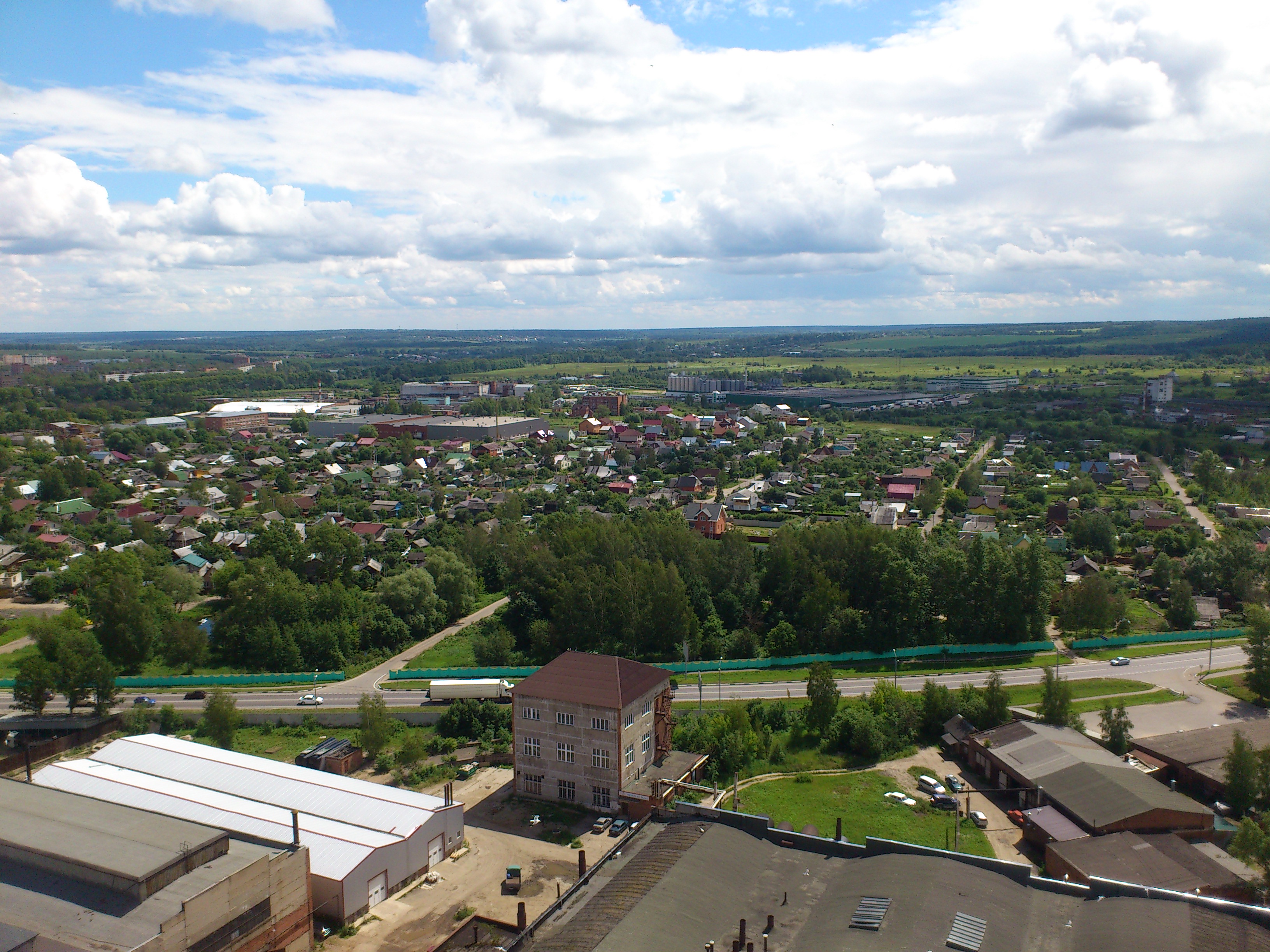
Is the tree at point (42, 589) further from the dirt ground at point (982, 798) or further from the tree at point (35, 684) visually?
the dirt ground at point (982, 798)

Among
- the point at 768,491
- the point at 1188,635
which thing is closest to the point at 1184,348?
the point at 768,491

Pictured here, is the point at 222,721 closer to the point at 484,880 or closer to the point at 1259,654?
the point at 484,880

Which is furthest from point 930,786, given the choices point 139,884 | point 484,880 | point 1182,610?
point 1182,610

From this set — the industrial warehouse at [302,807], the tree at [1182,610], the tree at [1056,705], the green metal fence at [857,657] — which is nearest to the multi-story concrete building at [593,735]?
the industrial warehouse at [302,807]

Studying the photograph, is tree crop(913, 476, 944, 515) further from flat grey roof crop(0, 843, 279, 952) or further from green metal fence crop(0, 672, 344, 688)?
flat grey roof crop(0, 843, 279, 952)

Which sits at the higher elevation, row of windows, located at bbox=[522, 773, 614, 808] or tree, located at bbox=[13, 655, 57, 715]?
tree, located at bbox=[13, 655, 57, 715]

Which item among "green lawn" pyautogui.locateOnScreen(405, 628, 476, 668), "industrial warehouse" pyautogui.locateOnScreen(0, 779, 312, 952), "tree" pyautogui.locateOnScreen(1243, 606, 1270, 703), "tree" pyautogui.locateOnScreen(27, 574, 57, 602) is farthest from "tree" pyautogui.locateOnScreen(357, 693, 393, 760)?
"tree" pyautogui.locateOnScreen(1243, 606, 1270, 703)

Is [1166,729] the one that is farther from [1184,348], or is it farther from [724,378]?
[1184,348]
